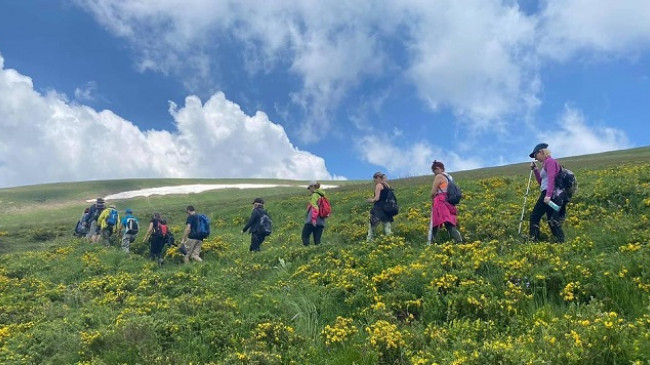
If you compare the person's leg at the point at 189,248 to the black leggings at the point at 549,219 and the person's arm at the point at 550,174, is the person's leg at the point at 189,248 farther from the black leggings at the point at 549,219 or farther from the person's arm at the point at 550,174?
the person's arm at the point at 550,174

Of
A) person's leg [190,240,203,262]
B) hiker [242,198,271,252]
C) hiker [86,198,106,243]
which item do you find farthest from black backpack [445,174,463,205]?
hiker [86,198,106,243]

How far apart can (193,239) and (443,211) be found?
905 centimetres

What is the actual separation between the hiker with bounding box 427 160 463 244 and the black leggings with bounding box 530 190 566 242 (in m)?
1.72

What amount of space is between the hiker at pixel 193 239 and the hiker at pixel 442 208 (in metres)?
8.32

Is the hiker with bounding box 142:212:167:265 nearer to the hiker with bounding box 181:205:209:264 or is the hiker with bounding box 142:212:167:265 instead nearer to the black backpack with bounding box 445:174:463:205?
the hiker with bounding box 181:205:209:264

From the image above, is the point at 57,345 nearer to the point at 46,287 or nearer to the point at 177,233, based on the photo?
the point at 46,287

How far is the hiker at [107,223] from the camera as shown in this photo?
22375mm

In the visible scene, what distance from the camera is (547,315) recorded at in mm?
6852

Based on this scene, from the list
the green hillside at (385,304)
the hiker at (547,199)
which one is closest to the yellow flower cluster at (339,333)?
the green hillside at (385,304)

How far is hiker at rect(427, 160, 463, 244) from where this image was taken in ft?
40.0

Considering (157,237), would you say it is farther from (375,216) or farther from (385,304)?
(385,304)

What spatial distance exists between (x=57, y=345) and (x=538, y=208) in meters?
10.2

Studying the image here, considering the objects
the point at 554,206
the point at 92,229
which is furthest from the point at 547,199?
the point at 92,229

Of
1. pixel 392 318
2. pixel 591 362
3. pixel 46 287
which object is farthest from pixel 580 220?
pixel 46 287
